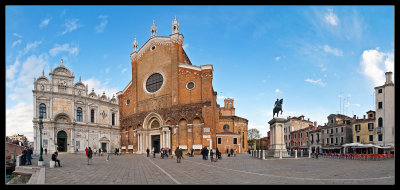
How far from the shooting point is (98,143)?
42906 millimetres

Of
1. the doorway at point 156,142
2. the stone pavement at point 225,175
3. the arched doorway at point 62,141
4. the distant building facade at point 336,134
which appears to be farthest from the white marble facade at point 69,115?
the distant building facade at point 336,134

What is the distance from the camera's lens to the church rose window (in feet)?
130

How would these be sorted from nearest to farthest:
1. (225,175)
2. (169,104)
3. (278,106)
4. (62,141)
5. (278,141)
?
(225,175) → (278,141) → (278,106) → (169,104) → (62,141)

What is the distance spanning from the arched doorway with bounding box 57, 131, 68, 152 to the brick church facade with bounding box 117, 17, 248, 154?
8.61 m

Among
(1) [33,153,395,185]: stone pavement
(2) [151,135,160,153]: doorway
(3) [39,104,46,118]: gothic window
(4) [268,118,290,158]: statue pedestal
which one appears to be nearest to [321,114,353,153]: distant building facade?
(4) [268,118,290,158]: statue pedestal

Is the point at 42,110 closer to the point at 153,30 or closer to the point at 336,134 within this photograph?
the point at 153,30

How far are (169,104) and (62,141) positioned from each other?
1665 centimetres

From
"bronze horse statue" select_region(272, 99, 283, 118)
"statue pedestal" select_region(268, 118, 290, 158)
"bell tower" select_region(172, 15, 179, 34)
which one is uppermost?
"bell tower" select_region(172, 15, 179, 34)

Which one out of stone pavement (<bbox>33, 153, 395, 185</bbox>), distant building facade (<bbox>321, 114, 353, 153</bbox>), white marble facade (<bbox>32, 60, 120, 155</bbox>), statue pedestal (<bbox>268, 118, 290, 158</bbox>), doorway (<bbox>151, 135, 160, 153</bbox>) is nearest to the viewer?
stone pavement (<bbox>33, 153, 395, 185</bbox>)

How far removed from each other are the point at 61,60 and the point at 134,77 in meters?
11.0

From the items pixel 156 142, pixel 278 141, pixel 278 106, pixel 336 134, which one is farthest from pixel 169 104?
pixel 336 134

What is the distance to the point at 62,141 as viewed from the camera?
3875 centimetres

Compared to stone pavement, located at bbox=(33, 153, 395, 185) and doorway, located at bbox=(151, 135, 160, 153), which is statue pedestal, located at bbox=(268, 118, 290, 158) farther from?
doorway, located at bbox=(151, 135, 160, 153)

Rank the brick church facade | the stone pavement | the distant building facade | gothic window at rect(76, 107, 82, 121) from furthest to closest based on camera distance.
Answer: the distant building facade, gothic window at rect(76, 107, 82, 121), the brick church facade, the stone pavement
